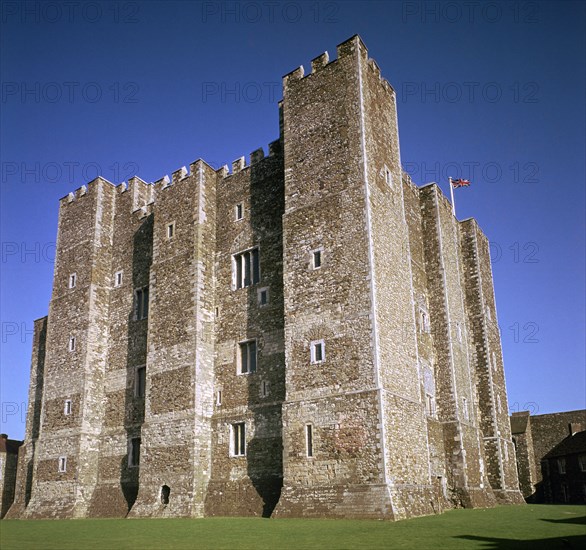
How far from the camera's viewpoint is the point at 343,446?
21859mm

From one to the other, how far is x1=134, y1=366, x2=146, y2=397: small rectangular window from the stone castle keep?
0.10 metres

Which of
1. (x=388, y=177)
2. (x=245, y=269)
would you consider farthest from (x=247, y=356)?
(x=388, y=177)

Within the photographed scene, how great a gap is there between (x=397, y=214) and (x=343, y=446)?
1084 cm

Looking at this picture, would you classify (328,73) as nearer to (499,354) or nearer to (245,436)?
(245,436)

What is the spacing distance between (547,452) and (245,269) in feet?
142

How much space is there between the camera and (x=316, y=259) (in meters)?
25.0

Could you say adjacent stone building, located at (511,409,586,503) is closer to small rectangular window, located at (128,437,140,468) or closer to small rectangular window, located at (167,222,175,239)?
small rectangular window, located at (128,437,140,468)

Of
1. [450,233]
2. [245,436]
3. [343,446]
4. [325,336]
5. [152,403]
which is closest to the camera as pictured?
[343,446]

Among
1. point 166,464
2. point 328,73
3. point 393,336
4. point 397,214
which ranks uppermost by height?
point 328,73

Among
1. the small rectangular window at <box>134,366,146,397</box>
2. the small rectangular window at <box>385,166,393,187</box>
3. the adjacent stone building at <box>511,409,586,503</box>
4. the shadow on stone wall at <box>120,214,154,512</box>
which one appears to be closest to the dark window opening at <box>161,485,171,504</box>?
the shadow on stone wall at <box>120,214,154,512</box>

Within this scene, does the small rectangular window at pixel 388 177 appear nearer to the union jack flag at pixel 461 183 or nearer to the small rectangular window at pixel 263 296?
the small rectangular window at pixel 263 296

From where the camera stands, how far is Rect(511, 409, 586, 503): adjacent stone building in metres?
52.8

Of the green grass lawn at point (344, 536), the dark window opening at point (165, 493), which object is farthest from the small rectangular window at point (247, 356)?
the green grass lawn at point (344, 536)

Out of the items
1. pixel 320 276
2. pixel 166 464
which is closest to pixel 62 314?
pixel 166 464
